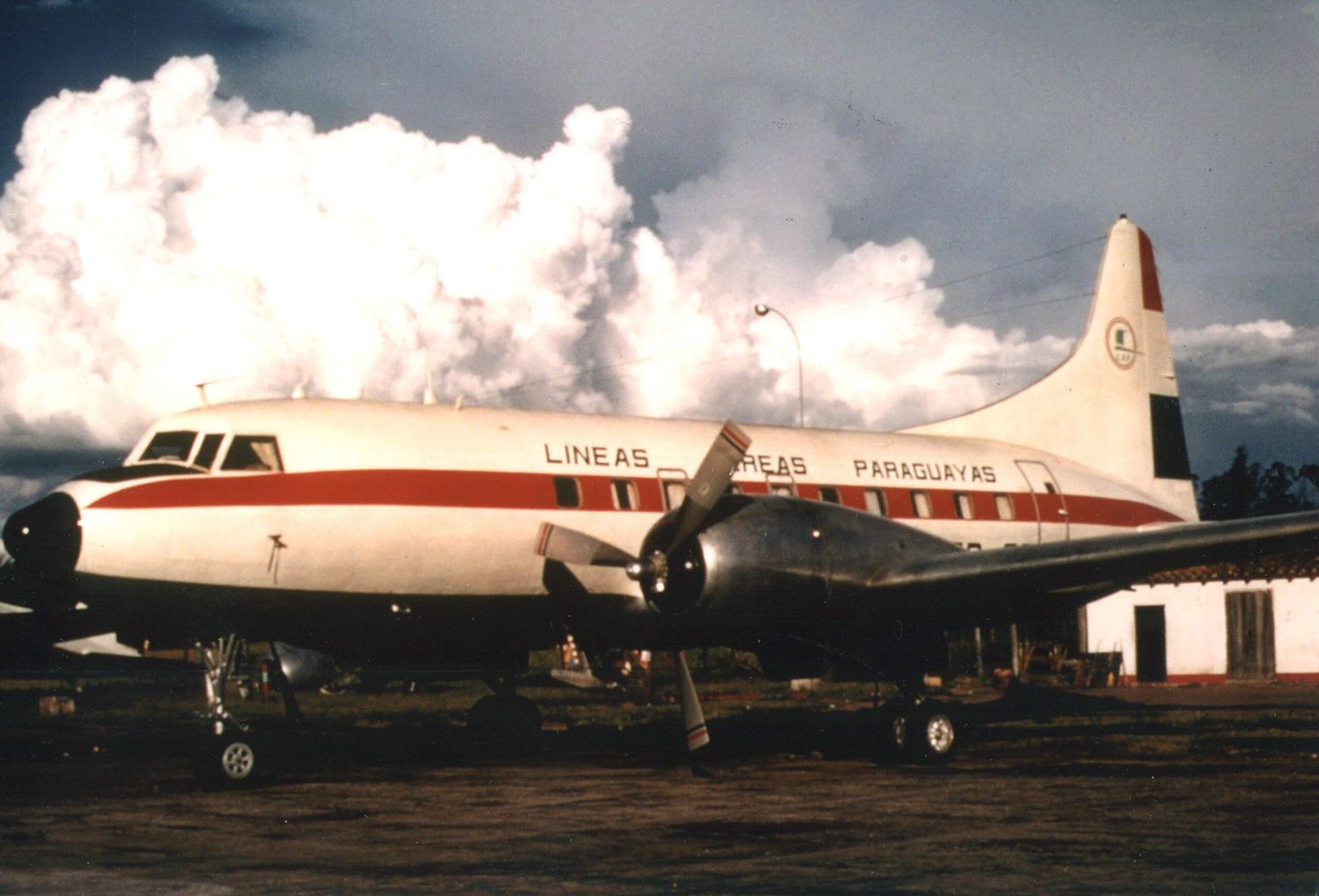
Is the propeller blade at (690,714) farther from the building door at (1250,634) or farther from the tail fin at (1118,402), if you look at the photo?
the building door at (1250,634)

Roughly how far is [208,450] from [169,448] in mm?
523

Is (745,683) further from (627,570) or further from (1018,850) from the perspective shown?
(1018,850)

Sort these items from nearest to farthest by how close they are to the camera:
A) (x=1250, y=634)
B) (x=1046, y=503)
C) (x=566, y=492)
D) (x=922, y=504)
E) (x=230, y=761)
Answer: (x=230, y=761), (x=566, y=492), (x=922, y=504), (x=1046, y=503), (x=1250, y=634)

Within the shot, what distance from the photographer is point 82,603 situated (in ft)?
48.8

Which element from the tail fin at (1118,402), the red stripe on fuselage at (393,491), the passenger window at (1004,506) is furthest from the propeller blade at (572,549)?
the tail fin at (1118,402)

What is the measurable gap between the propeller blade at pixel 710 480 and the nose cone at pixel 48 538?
20.0 feet

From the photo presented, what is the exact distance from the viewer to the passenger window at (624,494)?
17.5 metres

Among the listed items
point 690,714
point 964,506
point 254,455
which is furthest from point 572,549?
point 964,506

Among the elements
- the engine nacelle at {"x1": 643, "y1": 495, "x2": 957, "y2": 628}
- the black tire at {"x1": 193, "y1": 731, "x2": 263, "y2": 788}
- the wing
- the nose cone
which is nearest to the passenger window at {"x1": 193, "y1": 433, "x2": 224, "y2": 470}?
the nose cone

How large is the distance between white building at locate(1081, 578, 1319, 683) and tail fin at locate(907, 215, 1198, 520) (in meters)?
9.25

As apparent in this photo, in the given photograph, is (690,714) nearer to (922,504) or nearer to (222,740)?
(222,740)

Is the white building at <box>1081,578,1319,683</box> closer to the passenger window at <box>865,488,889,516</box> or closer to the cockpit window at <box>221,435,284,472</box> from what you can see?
the passenger window at <box>865,488,889,516</box>

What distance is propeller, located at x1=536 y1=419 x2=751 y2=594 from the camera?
50.2ft

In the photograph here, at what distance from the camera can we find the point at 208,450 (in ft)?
50.3
